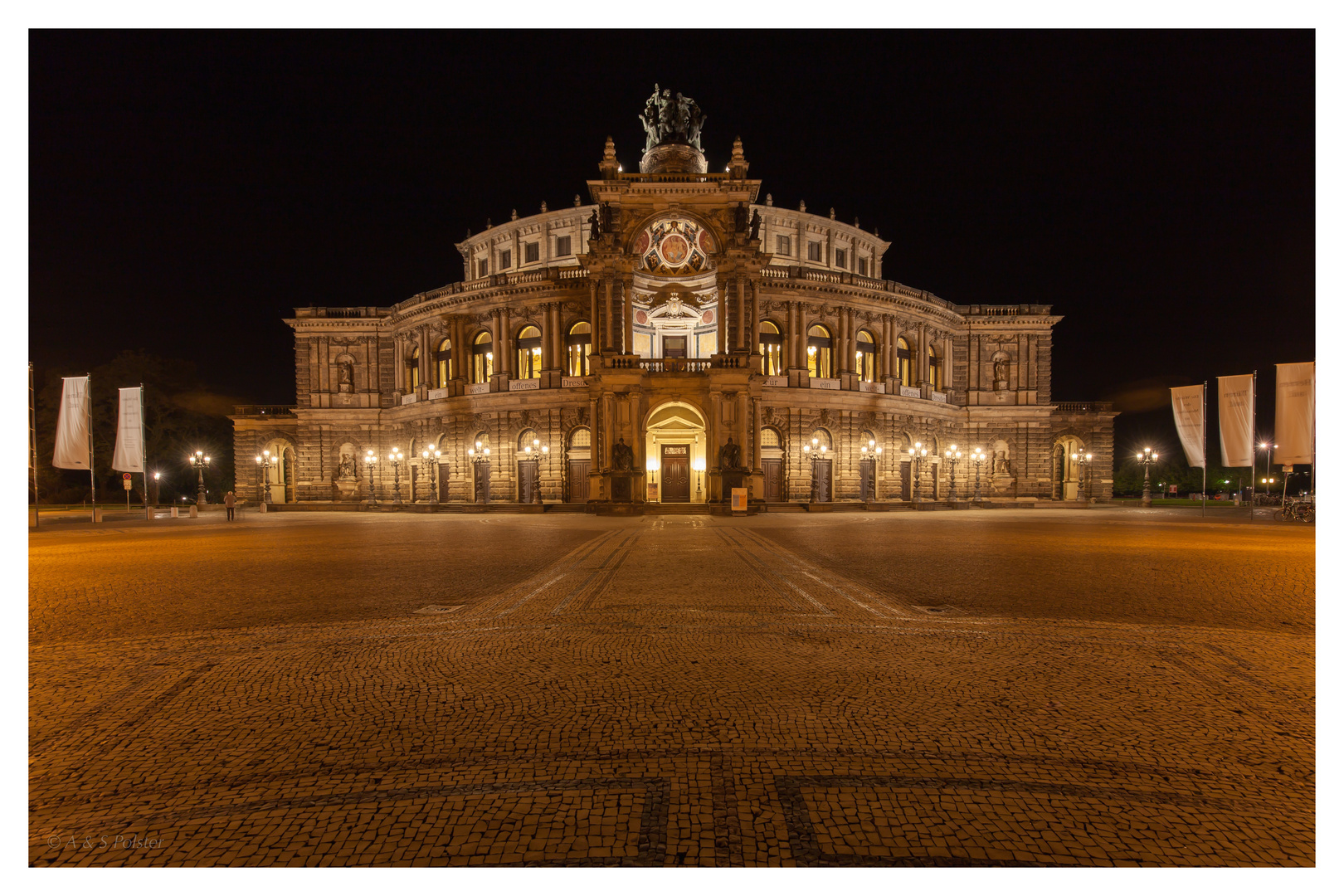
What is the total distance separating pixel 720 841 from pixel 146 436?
217 feet

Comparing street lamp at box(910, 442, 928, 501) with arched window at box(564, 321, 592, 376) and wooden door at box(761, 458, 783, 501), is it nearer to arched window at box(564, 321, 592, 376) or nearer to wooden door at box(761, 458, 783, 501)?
wooden door at box(761, 458, 783, 501)

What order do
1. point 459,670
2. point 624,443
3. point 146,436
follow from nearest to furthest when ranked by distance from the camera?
point 459,670 < point 624,443 < point 146,436

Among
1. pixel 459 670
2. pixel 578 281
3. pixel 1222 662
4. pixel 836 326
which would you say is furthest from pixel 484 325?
pixel 1222 662

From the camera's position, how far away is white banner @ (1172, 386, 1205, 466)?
2952 centimetres

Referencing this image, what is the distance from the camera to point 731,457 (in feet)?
107

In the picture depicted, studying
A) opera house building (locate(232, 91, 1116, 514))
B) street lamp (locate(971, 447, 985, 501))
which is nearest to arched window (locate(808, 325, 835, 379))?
opera house building (locate(232, 91, 1116, 514))

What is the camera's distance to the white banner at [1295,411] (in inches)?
866

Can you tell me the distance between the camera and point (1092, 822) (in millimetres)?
3010

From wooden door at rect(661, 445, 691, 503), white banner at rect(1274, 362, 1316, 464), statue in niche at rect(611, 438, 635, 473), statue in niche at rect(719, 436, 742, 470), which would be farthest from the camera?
wooden door at rect(661, 445, 691, 503)

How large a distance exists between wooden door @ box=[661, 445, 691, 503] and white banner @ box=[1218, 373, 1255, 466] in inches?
1077

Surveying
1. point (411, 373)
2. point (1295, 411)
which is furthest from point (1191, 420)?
point (411, 373)

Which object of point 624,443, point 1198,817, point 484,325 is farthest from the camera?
point 484,325

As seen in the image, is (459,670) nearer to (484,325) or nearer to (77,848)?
(77,848)

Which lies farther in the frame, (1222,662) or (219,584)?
(219,584)
